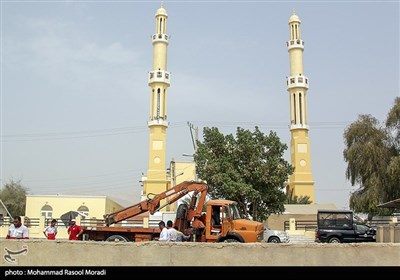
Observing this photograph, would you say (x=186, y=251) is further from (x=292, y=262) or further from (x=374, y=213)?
(x=374, y=213)

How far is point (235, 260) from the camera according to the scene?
8.44m

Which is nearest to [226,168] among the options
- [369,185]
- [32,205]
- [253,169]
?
[253,169]

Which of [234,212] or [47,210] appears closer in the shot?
[234,212]

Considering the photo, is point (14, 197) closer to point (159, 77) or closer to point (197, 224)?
point (159, 77)

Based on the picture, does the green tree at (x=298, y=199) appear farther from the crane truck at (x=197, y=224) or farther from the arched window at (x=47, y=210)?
the crane truck at (x=197, y=224)

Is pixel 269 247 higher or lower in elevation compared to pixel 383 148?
lower

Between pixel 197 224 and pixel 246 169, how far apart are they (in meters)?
13.4

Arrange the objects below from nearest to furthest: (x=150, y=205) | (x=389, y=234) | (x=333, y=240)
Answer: (x=150, y=205) → (x=389, y=234) → (x=333, y=240)

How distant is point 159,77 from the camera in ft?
176

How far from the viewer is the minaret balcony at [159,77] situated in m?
53.5

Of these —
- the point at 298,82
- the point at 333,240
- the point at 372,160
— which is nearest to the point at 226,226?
the point at 333,240

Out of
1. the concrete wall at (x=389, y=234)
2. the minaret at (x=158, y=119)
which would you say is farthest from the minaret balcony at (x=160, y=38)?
the concrete wall at (x=389, y=234)

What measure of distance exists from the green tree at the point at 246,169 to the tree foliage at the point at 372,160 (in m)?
7.74
